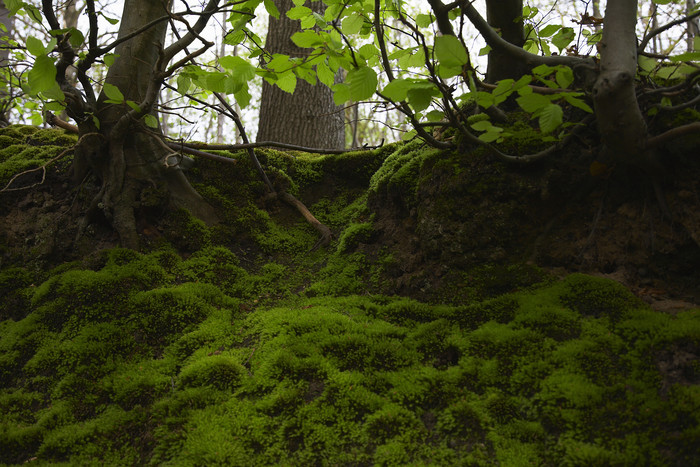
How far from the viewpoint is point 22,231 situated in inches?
158

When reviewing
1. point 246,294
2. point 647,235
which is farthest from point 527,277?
point 246,294

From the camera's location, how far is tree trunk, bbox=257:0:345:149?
22.6 ft

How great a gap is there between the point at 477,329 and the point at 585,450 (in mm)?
1032

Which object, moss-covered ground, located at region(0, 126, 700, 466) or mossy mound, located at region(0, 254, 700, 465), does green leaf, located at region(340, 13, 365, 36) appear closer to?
moss-covered ground, located at region(0, 126, 700, 466)

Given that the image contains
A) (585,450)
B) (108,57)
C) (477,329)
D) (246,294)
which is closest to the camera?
(585,450)

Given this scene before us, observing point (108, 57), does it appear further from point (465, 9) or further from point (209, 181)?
point (465, 9)

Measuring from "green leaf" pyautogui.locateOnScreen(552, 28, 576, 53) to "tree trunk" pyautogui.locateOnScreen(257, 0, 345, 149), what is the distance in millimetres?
4165

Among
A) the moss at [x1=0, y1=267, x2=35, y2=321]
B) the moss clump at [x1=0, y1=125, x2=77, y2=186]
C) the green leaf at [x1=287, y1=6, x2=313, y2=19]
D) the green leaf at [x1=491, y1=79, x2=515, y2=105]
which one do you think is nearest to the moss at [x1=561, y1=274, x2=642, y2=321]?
the green leaf at [x1=491, y1=79, x2=515, y2=105]

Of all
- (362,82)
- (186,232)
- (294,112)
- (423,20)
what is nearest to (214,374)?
(186,232)

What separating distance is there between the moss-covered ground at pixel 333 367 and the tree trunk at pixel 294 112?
3.30 m

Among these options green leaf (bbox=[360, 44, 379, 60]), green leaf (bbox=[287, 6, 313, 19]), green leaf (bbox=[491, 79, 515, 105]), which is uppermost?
green leaf (bbox=[287, 6, 313, 19])

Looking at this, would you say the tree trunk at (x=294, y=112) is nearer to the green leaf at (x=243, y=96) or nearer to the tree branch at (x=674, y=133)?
the green leaf at (x=243, y=96)

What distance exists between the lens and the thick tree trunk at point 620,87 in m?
2.48

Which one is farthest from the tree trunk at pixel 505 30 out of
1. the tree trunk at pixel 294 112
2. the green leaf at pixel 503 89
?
the tree trunk at pixel 294 112
